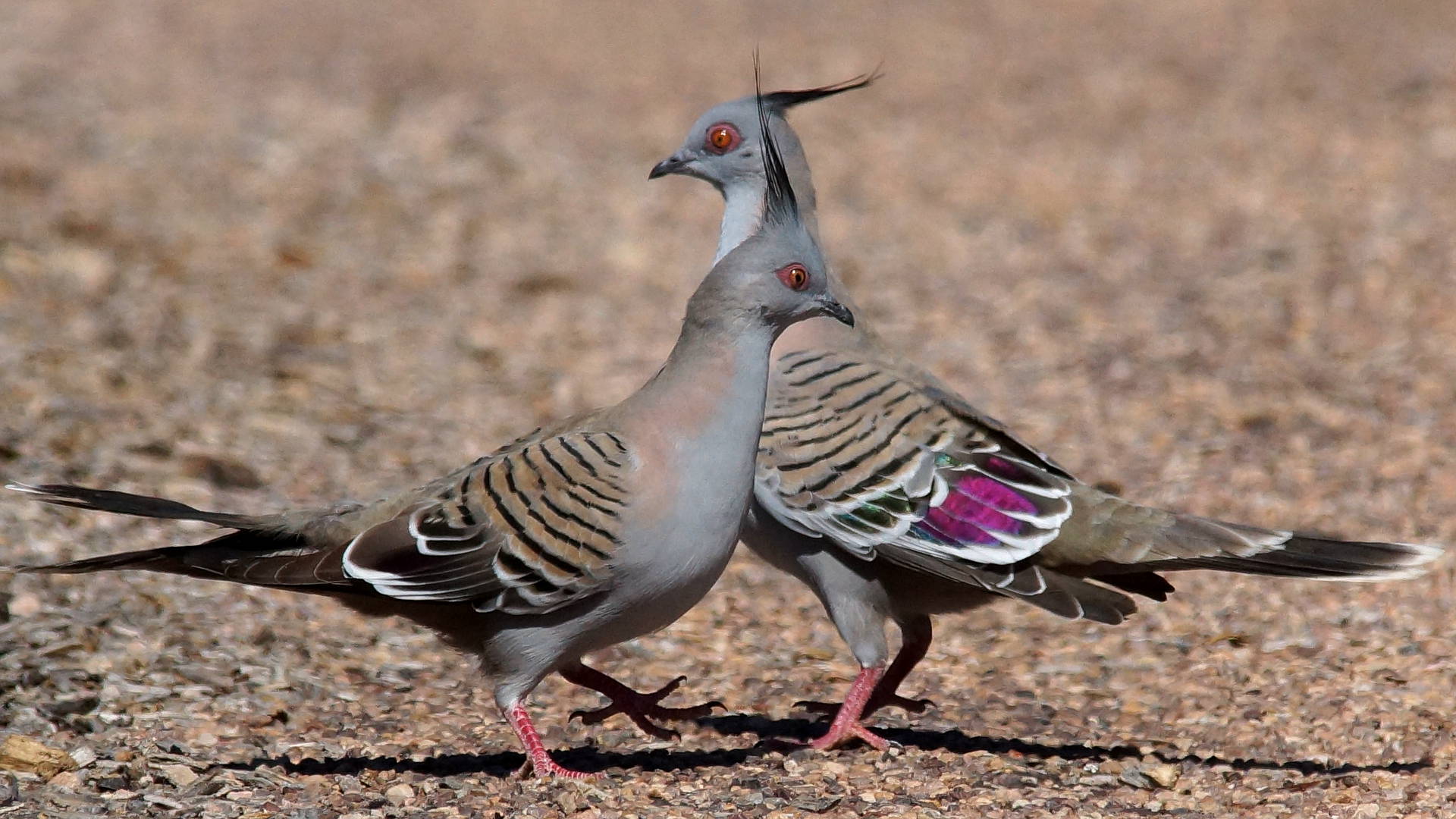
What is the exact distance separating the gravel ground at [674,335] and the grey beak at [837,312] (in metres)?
1.22

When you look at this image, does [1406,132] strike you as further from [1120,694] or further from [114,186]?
[114,186]

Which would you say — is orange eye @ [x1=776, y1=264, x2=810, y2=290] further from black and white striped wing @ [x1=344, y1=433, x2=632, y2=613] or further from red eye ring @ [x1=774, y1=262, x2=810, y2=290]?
black and white striped wing @ [x1=344, y1=433, x2=632, y2=613]

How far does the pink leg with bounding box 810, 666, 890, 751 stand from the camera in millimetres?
4762

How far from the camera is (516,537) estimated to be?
4.29 meters

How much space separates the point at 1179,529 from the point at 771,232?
135cm

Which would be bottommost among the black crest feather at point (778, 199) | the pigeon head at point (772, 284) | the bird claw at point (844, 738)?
the bird claw at point (844, 738)

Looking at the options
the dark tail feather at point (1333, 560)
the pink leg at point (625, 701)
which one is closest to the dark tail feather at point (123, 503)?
the pink leg at point (625, 701)

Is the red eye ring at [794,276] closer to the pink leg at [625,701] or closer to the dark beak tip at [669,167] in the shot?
the pink leg at [625,701]

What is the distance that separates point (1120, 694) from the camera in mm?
5305

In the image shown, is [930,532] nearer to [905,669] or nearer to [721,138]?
[905,669]

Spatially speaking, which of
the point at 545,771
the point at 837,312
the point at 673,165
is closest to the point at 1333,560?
the point at 837,312

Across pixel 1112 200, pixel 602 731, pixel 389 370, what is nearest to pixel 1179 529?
pixel 602 731

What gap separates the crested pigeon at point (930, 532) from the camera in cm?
456

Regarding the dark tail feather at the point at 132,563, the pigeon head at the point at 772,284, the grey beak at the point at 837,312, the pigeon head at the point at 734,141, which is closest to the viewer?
the dark tail feather at the point at 132,563
